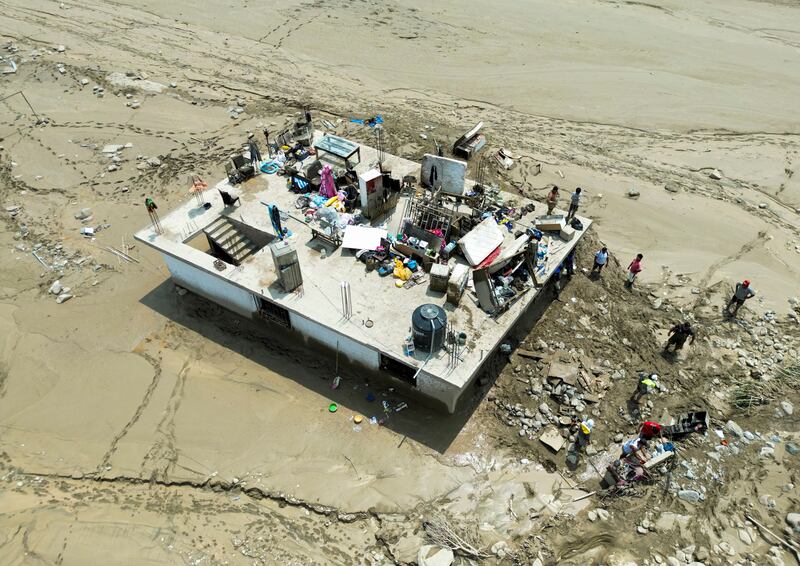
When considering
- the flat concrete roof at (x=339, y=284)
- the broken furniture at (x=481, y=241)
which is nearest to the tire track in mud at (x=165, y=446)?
the flat concrete roof at (x=339, y=284)

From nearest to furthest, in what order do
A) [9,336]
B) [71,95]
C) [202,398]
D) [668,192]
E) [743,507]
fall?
[743,507]
[202,398]
[9,336]
[668,192]
[71,95]

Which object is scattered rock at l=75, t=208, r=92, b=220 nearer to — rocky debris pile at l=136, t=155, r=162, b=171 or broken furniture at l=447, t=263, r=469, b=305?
rocky debris pile at l=136, t=155, r=162, b=171

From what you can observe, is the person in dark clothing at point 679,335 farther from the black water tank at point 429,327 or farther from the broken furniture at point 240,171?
the broken furniture at point 240,171

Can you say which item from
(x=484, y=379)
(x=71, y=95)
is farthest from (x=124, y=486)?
(x=71, y=95)

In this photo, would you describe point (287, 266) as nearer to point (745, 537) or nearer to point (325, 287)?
point (325, 287)

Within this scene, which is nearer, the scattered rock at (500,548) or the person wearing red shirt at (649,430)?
the scattered rock at (500,548)

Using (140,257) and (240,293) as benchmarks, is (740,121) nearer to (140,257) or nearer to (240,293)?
(240,293)
